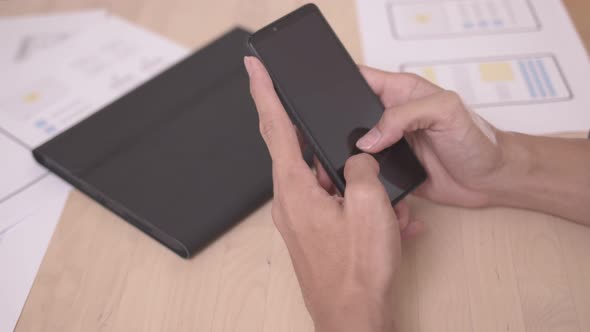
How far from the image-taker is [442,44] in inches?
32.6

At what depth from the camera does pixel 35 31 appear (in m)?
0.91

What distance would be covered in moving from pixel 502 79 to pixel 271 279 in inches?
17.5

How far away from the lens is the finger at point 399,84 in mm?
629

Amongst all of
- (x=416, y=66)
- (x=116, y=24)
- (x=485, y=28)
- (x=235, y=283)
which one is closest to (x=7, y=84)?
(x=116, y=24)

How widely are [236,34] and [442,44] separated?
0.32 m

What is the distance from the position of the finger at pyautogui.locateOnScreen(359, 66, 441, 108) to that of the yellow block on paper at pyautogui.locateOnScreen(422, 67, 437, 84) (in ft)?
0.47

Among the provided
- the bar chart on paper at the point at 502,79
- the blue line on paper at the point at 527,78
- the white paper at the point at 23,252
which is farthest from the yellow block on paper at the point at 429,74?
the white paper at the point at 23,252

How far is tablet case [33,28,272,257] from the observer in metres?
0.60

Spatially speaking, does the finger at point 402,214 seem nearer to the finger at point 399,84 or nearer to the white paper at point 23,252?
the finger at point 399,84

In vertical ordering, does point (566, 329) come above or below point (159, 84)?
below

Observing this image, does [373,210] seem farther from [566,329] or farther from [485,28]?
[485,28]

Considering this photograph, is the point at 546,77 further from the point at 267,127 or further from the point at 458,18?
the point at 267,127

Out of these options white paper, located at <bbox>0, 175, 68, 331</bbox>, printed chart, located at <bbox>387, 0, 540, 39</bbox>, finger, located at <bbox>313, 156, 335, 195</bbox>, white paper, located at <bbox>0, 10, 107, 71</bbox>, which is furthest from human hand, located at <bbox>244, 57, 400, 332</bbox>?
white paper, located at <bbox>0, 10, 107, 71</bbox>

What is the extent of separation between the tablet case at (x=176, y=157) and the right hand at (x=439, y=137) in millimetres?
161
